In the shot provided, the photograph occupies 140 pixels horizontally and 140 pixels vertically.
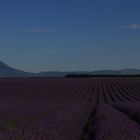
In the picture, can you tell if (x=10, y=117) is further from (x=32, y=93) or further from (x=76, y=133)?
(x=32, y=93)

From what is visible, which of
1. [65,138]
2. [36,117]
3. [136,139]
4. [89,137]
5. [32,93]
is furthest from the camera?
[32,93]

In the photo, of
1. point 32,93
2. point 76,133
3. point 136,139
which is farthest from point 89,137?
point 32,93

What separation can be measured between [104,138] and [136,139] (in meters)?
0.50

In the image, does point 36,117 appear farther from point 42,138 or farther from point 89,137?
point 42,138

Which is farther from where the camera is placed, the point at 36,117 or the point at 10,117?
the point at 36,117

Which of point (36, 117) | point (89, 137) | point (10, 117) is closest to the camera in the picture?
point (89, 137)

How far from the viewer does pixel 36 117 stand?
17.2m

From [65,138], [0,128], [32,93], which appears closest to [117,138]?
[65,138]

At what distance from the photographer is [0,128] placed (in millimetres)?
13375

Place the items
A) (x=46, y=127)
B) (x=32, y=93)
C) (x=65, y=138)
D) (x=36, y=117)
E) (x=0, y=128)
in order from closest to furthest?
1. (x=65, y=138)
2. (x=46, y=127)
3. (x=0, y=128)
4. (x=36, y=117)
5. (x=32, y=93)

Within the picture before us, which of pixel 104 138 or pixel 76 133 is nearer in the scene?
pixel 104 138

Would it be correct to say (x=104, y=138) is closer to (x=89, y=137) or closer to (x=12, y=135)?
(x=12, y=135)

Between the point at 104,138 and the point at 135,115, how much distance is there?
11159mm

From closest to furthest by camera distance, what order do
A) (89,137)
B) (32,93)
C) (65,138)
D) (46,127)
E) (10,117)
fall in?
(65,138)
(46,127)
(89,137)
(10,117)
(32,93)
